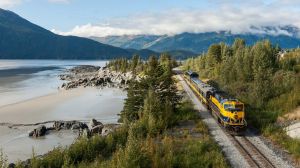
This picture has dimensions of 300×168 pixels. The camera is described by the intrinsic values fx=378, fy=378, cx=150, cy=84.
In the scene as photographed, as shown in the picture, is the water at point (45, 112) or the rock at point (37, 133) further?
the rock at point (37, 133)

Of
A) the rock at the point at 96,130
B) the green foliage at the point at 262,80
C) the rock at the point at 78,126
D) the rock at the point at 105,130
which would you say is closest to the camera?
the rock at the point at 105,130

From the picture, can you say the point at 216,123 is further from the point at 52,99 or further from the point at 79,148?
the point at 52,99

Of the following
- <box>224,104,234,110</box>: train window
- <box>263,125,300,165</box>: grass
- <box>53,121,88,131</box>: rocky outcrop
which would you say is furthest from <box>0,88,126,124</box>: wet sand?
<box>263,125,300,165</box>: grass

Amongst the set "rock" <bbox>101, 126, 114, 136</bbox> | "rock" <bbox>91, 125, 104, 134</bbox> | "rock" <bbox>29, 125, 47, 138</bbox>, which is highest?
"rock" <bbox>101, 126, 114, 136</bbox>

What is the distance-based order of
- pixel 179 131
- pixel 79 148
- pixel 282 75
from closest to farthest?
pixel 79 148 < pixel 179 131 < pixel 282 75

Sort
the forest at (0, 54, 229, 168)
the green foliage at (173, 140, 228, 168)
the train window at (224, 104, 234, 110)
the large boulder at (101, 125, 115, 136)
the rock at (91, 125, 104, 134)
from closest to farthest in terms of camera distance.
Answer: the forest at (0, 54, 229, 168)
the green foliage at (173, 140, 228, 168)
the train window at (224, 104, 234, 110)
the large boulder at (101, 125, 115, 136)
the rock at (91, 125, 104, 134)

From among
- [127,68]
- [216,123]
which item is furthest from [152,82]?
[127,68]

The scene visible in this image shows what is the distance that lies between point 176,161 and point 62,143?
21.5m

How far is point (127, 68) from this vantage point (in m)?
154

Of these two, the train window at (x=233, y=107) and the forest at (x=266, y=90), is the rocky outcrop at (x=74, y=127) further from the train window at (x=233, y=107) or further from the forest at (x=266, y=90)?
the forest at (x=266, y=90)

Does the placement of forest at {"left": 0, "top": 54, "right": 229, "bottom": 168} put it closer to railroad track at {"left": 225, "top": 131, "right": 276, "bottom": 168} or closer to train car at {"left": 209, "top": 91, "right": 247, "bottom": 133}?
railroad track at {"left": 225, "top": 131, "right": 276, "bottom": 168}

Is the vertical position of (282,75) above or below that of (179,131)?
above

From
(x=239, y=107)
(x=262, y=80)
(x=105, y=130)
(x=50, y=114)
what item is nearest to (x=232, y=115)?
(x=239, y=107)

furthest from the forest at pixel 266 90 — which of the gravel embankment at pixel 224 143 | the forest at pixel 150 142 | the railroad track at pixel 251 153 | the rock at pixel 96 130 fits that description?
the rock at pixel 96 130
